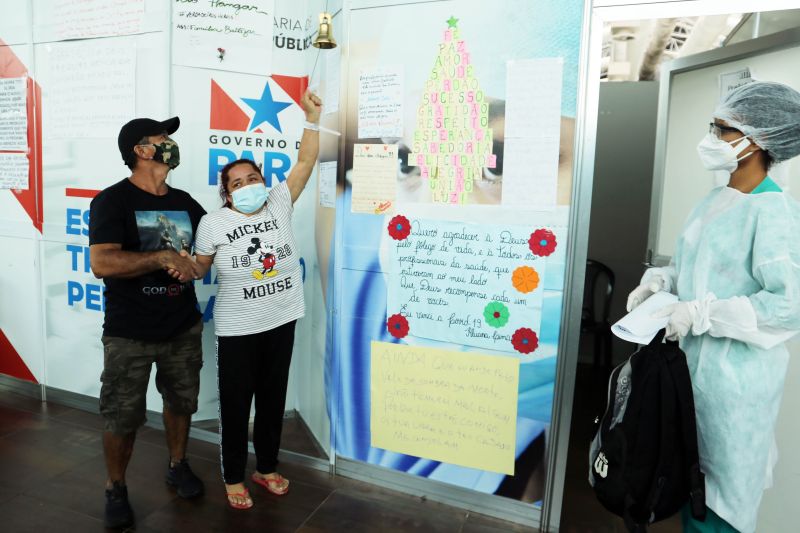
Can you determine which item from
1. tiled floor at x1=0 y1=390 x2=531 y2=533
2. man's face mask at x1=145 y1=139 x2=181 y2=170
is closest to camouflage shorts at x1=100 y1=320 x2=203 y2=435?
tiled floor at x1=0 y1=390 x2=531 y2=533

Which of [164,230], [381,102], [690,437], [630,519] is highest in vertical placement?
[381,102]

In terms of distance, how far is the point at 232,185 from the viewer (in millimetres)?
2100

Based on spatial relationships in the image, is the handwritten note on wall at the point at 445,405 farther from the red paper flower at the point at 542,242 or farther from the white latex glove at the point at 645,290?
the white latex glove at the point at 645,290

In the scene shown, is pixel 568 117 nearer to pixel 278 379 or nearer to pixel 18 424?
pixel 278 379

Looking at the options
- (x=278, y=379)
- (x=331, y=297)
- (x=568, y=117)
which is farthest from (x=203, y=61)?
(x=568, y=117)

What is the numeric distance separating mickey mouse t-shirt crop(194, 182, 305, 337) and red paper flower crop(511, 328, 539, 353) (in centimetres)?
95

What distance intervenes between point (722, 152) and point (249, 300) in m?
1.68

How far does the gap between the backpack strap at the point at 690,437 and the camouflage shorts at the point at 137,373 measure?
1799mm

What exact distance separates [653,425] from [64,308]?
311 cm

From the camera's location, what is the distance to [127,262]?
193 cm

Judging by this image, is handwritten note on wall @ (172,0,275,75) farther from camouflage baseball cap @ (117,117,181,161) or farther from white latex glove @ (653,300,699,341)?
white latex glove @ (653,300,699,341)

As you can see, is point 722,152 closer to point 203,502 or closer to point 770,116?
point 770,116

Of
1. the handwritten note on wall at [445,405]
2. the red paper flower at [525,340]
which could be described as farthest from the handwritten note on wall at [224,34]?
the red paper flower at [525,340]

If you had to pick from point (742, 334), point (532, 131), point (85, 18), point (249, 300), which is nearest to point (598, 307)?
point (532, 131)
